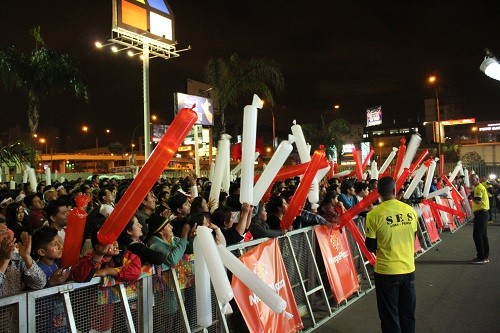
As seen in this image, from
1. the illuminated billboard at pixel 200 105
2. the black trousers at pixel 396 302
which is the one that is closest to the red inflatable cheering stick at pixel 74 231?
the black trousers at pixel 396 302

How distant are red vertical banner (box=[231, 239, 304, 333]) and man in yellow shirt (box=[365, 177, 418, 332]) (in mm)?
1078

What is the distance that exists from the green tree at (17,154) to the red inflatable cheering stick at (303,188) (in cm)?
1257

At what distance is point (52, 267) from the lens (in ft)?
12.3

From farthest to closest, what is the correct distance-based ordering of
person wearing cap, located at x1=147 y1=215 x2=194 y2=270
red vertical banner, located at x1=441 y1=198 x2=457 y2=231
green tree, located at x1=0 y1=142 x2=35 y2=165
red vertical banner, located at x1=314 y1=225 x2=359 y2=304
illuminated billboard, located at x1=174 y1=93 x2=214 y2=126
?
illuminated billboard, located at x1=174 y1=93 x2=214 y2=126 < green tree, located at x1=0 y1=142 x2=35 y2=165 < red vertical banner, located at x1=441 y1=198 x2=457 y2=231 < red vertical banner, located at x1=314 y1=225 x2=359 y2=304 < person wearing cap, located at x1=147 y1=215 x2=194 y2=270

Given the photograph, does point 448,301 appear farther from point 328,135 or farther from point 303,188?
point 328,135

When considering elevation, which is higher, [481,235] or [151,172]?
[151,172]

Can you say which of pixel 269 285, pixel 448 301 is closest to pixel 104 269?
pixel 269 285

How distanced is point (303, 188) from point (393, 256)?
138 cm

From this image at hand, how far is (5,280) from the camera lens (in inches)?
134

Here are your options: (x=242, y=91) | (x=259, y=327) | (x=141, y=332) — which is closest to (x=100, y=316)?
(x=141, y=332)

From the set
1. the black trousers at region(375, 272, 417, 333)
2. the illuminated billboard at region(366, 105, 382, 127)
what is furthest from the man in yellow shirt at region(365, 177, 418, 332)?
the illuminated billboard at region(366, 105, 382, 127)

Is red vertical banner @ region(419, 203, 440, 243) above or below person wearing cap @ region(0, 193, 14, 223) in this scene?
below

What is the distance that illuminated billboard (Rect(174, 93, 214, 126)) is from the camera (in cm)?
2389

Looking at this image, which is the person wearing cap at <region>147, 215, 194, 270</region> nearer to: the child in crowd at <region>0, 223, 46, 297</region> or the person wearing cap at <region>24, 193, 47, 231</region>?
the child in crowd at <region>0, 223, 46, 297</region>
